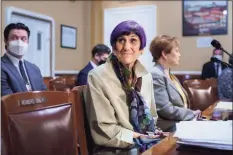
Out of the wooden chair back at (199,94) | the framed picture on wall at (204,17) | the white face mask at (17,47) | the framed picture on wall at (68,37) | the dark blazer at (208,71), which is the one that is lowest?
the wooden chair back at (199,94)

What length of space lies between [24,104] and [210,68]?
14.1ft

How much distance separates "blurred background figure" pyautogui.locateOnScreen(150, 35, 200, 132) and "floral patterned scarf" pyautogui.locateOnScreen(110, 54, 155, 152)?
15.6 inches

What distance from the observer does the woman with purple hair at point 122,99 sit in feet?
3.99

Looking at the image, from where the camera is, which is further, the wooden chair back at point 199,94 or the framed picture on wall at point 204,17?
the framed picture on wall at point 204,17

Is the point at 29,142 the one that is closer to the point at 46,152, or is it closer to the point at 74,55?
the point at 46,152

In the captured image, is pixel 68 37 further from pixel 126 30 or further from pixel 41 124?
pixel 41 124

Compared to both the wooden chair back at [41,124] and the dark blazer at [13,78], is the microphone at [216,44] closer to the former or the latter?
the wooden chair back at [41,124]

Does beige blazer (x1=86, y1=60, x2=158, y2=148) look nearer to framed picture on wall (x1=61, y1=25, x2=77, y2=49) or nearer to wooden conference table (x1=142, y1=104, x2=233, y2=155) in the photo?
wooden conference table (x1=142, y1=104, x2=233, y2=155)

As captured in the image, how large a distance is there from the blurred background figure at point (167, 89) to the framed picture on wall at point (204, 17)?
336 centimetres

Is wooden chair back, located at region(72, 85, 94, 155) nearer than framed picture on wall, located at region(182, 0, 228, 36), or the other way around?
wooden chair back, located at region(72, 85, 94, 155)

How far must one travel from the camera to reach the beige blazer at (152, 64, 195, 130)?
1864 millimetres

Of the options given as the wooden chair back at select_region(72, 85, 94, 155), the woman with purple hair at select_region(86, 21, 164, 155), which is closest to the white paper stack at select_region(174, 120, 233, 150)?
the woman with purple hair at select_region(86, 21, 164, 155)

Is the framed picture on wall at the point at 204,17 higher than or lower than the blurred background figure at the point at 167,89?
higher

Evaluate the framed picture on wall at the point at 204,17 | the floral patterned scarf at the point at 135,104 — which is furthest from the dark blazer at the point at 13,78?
the framed picture on wall at the point at 204,17
